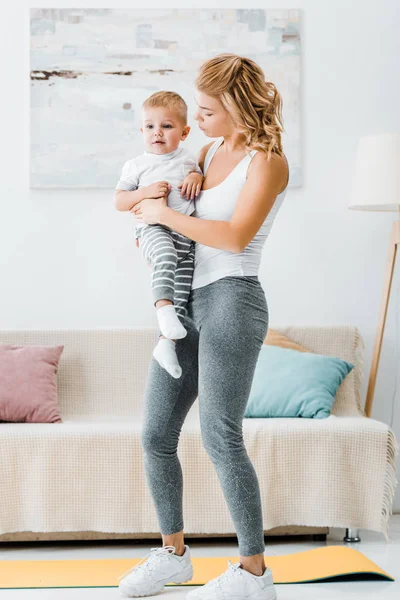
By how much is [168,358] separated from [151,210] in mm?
382

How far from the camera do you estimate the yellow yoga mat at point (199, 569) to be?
2383 millimetres

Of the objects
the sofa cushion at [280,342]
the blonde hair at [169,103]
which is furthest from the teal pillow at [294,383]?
the blonde hair at [169,103]

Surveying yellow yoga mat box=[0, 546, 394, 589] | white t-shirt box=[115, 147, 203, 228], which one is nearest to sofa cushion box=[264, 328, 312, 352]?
yellow yoga mat box=[0, 546, 394, 589]

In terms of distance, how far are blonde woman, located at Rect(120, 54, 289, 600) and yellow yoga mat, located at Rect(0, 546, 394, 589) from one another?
0.36 metres

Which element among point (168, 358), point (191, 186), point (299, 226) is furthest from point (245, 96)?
point (299, 226)

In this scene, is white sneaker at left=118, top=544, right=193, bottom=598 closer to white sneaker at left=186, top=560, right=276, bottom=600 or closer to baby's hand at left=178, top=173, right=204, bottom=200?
white sneaker at left=186, top=560, right=276, bottom=600

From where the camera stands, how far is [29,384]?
128 inches

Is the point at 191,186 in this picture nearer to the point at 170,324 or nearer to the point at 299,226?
the point at 170,324

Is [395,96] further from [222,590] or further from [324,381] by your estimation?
[222,590]

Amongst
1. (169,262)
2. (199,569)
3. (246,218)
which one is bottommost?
(199,569)

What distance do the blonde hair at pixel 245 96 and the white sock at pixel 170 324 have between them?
447 mm

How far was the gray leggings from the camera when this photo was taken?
6.49 ft

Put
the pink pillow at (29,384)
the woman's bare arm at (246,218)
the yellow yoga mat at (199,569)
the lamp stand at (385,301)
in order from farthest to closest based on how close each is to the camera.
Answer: the lamp stand at (385,301) < the pink pillow at (29,384) < the yellow yoga mat at (199,569) < the woman's bare arm at (246,218)

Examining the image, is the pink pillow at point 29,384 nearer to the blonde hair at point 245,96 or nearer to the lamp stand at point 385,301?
the lamp stand at point 385,301
